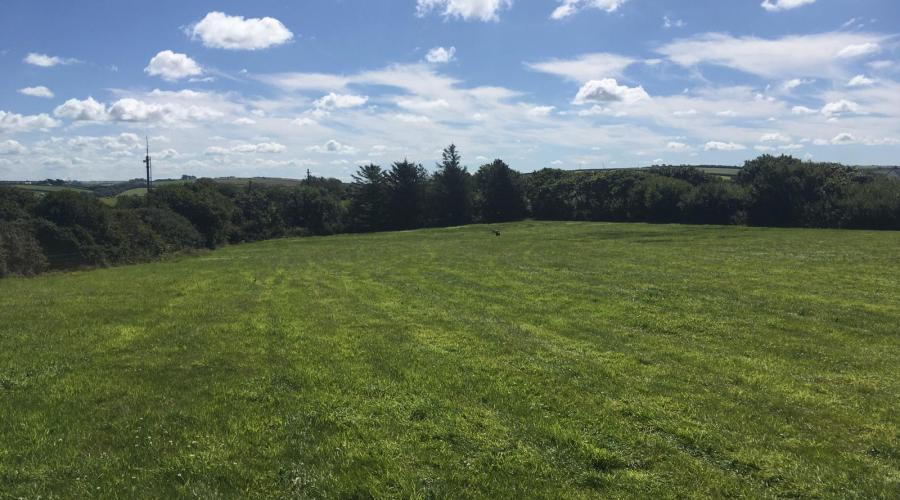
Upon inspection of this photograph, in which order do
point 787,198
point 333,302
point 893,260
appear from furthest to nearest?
point 787,198
point 893,260
point 333,302

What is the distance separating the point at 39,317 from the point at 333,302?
674cm

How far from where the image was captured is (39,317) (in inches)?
515

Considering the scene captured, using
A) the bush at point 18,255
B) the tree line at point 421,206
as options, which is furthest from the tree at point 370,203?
the bush at point 18,255

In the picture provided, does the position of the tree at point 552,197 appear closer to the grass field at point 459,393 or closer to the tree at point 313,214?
the tree at point 313,214

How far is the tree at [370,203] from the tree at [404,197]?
920 millimetres

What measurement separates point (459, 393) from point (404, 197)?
223 ft

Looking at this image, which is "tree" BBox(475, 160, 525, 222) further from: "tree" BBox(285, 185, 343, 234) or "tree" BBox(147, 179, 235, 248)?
"tree" BBox(147, 179, 235, 248)

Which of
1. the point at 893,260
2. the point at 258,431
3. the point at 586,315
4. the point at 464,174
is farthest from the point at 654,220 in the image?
the point at 258,431

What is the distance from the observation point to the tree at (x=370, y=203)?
74.2m

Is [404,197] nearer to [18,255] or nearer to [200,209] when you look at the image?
[200,209]

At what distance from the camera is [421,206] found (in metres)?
75.0

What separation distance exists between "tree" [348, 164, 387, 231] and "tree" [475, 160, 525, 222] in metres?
13.1

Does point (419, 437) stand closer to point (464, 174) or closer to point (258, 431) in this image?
point (258, 431)

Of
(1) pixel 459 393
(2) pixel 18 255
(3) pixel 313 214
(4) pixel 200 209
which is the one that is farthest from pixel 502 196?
(1) pixel 459 393
